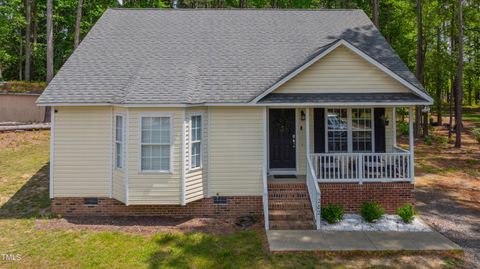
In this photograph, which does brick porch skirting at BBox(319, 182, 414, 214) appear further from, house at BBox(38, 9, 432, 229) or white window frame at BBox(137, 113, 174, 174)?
white window frame at BBox(137, 113, 174, 174)

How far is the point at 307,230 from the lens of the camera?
9055 millimetres

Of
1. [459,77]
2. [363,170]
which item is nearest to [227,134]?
[363,170]

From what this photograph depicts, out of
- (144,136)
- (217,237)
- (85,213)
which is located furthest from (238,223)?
(85,213)

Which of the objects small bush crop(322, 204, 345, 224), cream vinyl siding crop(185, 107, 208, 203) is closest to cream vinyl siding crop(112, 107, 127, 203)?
cream vinyl siding crop(185, 107, 208, 203)

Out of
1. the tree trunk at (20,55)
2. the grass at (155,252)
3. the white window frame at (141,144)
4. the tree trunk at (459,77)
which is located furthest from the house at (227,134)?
the tree trunk at (20,55)

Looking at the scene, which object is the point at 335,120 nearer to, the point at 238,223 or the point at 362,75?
the point at 362,75

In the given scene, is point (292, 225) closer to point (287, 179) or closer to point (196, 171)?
point (287, 179)

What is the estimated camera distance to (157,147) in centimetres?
979

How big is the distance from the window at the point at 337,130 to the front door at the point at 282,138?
1.30 meters

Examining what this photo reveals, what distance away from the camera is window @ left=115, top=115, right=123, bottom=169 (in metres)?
10.0

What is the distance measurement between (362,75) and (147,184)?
25.2 ft

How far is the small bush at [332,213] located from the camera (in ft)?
31.2

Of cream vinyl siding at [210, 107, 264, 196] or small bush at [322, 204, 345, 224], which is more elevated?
cream vinyl siding at [210, 107, 264, 196]

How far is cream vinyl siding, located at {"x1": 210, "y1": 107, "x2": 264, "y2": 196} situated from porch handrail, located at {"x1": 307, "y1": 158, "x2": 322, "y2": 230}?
156 centimetres
